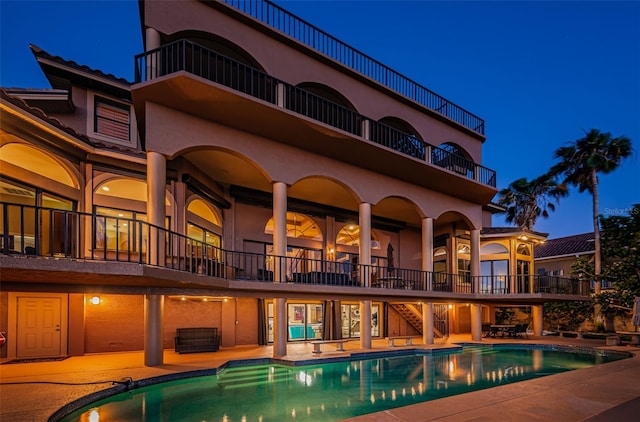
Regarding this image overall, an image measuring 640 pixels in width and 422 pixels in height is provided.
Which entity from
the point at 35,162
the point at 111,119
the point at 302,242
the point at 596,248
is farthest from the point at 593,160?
the point at 35,162

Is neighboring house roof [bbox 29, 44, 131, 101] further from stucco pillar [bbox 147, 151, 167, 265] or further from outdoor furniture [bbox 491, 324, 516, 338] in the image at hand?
outdoor furniture [bbox 491, 324, 516, 338]

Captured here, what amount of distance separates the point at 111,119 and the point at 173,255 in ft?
19.5

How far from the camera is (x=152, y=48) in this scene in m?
12.3

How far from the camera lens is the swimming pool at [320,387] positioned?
8.48m

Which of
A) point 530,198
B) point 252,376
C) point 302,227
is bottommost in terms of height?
point 252,376

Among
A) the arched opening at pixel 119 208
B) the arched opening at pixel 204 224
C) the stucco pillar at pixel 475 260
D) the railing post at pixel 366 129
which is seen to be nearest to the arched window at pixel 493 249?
the stucco pillar at pixel 475 260

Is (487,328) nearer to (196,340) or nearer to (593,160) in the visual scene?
(593,160)

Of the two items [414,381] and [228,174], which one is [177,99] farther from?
[414,381]

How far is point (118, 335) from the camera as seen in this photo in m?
14.5

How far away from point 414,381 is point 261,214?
1006 cm

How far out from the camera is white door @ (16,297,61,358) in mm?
12883

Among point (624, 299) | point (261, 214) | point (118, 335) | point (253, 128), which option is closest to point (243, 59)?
point (253, 128)

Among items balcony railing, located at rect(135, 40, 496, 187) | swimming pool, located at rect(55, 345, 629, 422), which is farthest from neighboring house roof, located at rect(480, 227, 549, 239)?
swimming pool, located at rect(55, 345, 629, 422)

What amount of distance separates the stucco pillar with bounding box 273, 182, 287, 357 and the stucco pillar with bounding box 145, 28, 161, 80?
4.96 m
